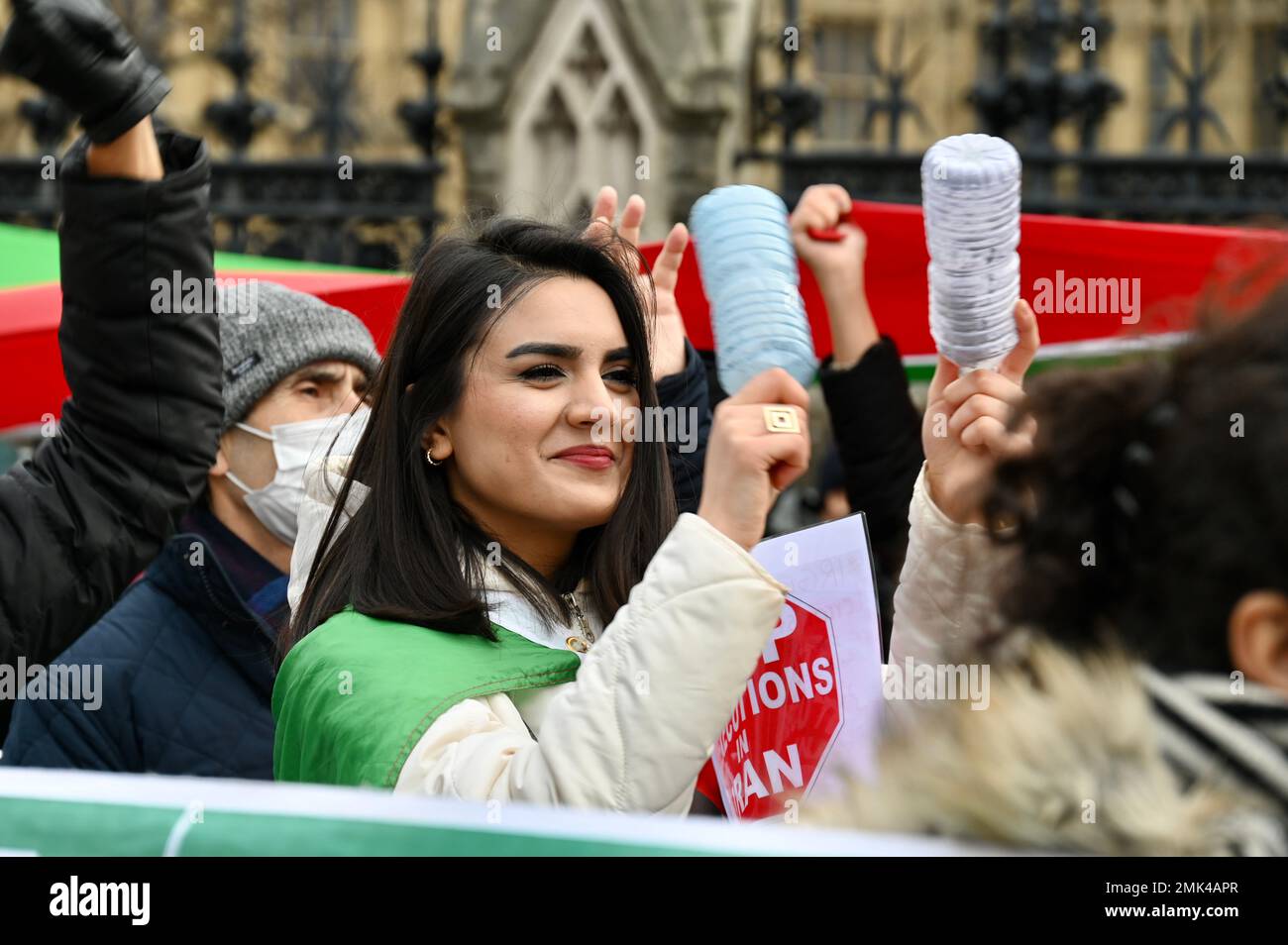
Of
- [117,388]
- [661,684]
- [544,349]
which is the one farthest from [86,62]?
[661,684]


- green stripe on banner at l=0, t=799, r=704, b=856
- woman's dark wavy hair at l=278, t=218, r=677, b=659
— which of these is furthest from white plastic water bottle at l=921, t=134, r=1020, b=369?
green stripe on banner at l=0, t=799, r=704, b=856

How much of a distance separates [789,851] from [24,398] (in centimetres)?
398

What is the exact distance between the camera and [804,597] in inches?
98.9

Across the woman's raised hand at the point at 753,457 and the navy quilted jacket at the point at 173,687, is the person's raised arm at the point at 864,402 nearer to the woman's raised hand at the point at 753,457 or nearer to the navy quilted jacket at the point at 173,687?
the navy quilted jacket at the point at 173,687

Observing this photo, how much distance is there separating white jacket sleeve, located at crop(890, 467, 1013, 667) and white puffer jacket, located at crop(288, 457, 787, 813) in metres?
0.48

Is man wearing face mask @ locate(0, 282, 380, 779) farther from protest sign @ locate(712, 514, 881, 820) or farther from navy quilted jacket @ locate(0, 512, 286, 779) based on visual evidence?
protest sign @ locate(712, 514, 881, 820)

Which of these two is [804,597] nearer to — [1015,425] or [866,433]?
[866,433]

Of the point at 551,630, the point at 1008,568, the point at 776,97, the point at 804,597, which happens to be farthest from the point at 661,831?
the point at 776,97

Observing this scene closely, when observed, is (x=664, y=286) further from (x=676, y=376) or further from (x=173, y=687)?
(x=173, y=687)

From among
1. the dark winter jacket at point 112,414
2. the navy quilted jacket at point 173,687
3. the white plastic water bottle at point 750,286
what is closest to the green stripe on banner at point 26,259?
the navy quilted jacket at point 173,687

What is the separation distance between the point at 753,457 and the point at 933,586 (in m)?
0.56

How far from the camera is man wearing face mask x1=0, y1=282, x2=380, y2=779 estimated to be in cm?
301

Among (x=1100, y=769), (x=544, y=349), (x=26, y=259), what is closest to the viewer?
(x=1100, y=769)

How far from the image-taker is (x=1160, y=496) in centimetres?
127
